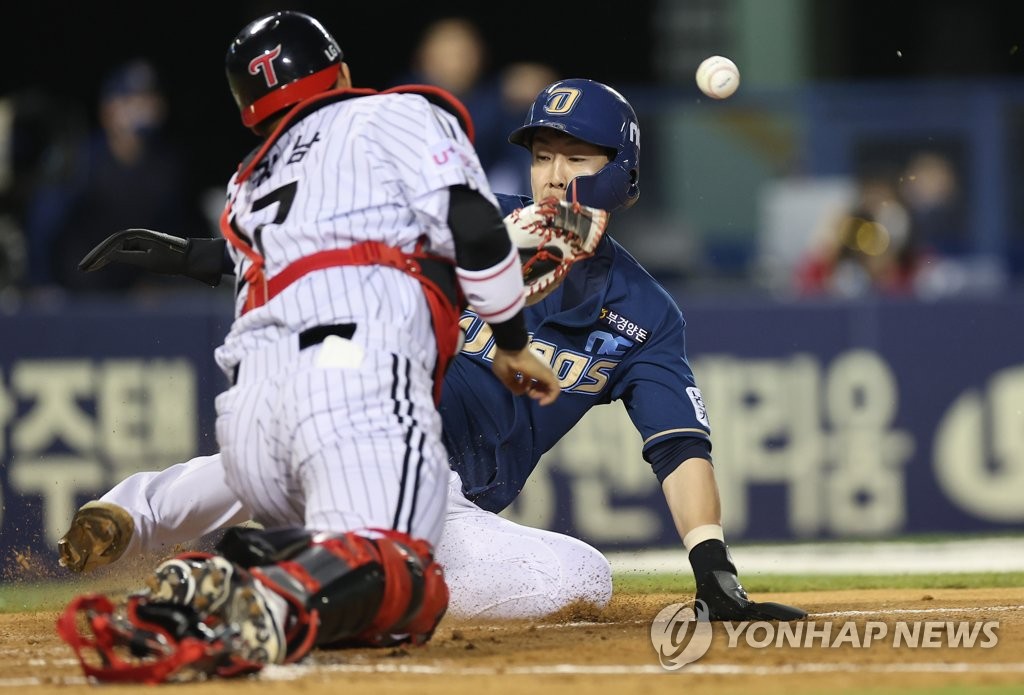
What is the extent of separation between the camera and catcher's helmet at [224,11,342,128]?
15.2 ft

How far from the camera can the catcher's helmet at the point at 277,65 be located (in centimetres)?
463

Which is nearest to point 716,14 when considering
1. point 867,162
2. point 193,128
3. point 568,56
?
point 568,56

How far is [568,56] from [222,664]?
36.3 feet

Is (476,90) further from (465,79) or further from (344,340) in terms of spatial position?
(344,340)

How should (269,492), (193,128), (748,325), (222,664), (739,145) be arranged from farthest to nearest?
(193,128), (739,145), (748,325), (269,492), (222,664)

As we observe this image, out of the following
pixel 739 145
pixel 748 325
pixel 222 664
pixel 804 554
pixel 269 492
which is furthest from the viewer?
pixel 739 145

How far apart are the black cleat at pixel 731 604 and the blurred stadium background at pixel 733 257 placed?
375 cm

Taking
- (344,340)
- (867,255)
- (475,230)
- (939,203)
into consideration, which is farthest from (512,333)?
(939,203)

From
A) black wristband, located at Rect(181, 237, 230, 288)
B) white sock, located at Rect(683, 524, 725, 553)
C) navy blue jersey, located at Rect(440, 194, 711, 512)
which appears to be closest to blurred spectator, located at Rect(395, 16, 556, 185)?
navy blue jersey, located at Rect(440, 194, 711, 512)

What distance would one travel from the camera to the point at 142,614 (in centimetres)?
390

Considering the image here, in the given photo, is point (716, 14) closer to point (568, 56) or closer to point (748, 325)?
point (568, 56)

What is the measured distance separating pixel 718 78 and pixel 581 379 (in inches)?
58.5

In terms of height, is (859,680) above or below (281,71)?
below

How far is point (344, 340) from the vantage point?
4316 mm
